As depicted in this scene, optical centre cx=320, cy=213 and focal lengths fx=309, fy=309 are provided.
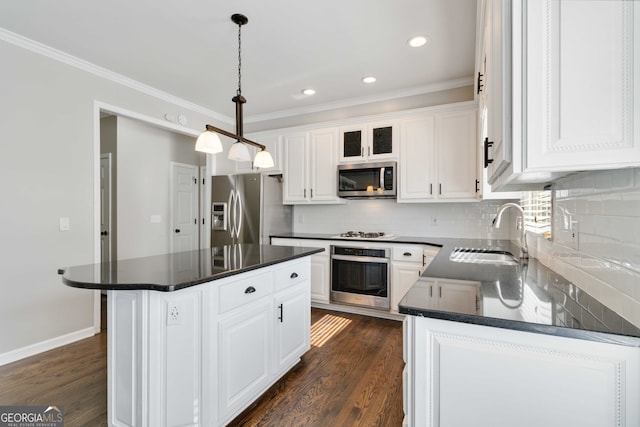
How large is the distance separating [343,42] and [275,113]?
6.70ft

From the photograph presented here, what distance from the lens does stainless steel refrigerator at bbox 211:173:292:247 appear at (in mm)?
3971

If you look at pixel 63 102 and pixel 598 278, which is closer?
pixel 598 278

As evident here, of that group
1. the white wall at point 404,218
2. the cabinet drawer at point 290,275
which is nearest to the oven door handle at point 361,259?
the white wall at point 404,218

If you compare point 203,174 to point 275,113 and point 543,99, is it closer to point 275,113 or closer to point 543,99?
point 275,113

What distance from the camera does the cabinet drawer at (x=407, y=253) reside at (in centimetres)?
333

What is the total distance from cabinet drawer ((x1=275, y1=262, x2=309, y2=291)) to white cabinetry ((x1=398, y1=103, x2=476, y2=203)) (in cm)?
173

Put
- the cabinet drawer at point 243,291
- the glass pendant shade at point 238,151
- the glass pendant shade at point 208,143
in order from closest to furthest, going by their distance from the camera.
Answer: the cabinet drawer at point 243,291 → the glass pendant shade at point 208,143 → the glass pendant shade at point 238,151

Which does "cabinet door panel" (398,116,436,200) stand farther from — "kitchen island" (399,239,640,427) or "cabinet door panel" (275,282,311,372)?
"kitchen island" (399,239,640,427)

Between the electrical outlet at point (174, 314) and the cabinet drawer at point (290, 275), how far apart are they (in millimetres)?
735

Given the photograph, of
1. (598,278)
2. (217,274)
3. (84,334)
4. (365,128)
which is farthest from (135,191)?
(598,278)

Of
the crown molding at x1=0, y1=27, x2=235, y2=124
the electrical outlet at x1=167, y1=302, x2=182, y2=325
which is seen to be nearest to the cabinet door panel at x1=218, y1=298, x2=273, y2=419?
the electrical outlet at x1=167, y1=302, x2=182, y2=325

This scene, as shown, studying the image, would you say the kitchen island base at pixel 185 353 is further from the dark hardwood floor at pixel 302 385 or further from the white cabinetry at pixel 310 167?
the white cabinetry at pixel 310 167

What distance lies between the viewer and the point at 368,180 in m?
3.77

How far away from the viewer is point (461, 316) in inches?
38.0
